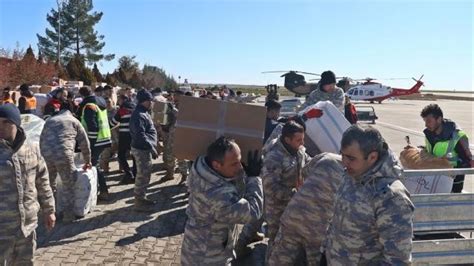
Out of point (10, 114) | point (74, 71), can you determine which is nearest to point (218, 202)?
point (10, 114)

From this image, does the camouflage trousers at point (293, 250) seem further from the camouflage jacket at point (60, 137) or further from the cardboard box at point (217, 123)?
the camouflage jacket at point (60, 137)

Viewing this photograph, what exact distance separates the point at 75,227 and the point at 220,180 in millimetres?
4063

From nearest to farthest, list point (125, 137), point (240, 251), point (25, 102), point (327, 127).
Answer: point (327, 127) → point (240, 251) → point (125, 137) → point (25, 102)

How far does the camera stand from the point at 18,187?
343 cm

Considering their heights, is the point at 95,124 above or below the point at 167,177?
above

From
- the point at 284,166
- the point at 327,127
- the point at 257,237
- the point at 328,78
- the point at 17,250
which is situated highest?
the point at 328,78

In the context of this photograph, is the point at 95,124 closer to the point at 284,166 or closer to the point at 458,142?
the point at 284,166

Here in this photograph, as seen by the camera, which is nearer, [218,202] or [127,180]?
[218,202]

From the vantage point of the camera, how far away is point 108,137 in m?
7.56

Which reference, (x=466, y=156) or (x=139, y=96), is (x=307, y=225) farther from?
(x=139, y=96)

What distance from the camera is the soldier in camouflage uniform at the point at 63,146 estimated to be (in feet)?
19.3

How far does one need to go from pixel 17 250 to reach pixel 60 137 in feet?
8.65

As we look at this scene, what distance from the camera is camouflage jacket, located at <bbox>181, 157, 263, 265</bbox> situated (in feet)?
9.43

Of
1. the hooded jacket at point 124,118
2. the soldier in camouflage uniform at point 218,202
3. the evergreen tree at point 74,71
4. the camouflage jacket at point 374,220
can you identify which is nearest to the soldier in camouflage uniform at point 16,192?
the soldier in camouflage uniform at point 218,202
